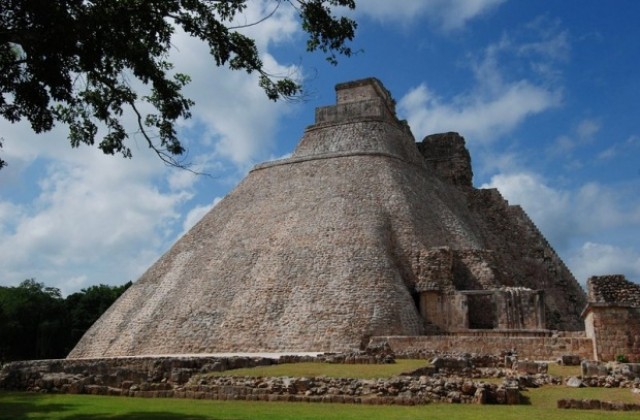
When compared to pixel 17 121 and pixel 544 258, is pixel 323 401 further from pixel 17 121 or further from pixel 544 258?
pixel 544 258

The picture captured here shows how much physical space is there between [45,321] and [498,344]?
106ft

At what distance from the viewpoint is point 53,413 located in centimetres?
945

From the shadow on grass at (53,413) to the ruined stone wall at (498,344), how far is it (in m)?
11.2

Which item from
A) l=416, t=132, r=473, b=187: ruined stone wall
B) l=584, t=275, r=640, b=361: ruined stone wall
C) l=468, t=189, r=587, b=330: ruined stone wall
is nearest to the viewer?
l=584, t=275, r=640, b=361: ruined stone wall

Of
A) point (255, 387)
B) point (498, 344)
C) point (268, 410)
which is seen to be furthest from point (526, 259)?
point (268, 410)

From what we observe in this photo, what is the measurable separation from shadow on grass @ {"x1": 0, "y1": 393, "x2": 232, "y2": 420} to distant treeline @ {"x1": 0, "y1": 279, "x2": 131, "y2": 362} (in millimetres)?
30442

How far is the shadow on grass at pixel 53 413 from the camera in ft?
28.5

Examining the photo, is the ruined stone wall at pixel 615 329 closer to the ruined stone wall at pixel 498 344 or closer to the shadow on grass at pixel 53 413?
the ruined stone wall at pixel 498 344

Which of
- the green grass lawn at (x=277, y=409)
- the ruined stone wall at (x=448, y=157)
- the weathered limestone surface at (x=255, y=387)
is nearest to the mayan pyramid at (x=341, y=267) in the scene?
the ruined stone wall at (x=448, y=157)

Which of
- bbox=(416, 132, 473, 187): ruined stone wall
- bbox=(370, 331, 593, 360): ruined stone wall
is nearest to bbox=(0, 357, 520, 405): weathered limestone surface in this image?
bbox=(370, 331, 593, 360): ruined stone wall

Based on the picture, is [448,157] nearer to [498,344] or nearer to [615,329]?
[498,344]

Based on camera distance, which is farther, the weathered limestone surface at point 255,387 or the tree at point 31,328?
the tree at point 31,328

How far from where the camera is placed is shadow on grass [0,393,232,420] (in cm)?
869

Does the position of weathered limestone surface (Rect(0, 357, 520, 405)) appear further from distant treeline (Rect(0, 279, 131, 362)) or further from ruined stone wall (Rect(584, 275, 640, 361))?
distant treeline (Rect(0, 279, 131, 362))
